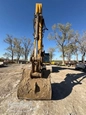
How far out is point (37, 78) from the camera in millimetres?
4414

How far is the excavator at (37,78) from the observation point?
3973 millimetres

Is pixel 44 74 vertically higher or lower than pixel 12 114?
higher

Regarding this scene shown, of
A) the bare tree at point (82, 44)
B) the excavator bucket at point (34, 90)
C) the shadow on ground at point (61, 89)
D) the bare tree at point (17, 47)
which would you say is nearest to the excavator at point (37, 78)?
the excavator bucket at point (34, 90)

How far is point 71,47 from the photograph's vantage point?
107ft

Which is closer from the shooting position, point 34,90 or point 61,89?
point 34,90

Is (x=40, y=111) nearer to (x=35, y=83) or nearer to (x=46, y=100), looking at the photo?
(x=46, y=100)

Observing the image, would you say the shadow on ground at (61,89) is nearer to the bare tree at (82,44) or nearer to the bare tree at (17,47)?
the bare tree at (82,44)

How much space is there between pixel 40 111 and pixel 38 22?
3.51m

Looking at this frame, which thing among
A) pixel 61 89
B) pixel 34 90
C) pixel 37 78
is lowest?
pixel 61 89

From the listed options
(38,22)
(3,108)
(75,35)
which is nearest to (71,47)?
(75,35)

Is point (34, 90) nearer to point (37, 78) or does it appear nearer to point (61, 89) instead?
point (37, 78)

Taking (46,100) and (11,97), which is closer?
(46,100)

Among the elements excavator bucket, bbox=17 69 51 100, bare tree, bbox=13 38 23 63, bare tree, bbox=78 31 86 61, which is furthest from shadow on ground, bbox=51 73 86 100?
bare tree, bbox=13 38 23 63

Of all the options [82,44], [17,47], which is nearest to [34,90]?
[82,44]
